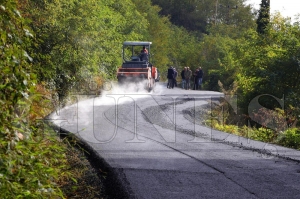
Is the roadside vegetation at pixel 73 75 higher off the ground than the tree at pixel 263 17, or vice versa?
the tree at pixel 263 17

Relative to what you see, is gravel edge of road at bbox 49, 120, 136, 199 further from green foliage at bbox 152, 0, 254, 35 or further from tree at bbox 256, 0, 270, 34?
green foliage at bbox 152, 0, 254, 35

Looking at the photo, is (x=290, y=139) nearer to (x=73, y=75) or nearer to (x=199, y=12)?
(x=73, y=75)

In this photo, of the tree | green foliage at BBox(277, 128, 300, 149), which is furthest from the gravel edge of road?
the tree

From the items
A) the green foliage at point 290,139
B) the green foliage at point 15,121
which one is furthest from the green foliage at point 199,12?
the green foliage at point 15,121

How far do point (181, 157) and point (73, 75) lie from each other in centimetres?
1705

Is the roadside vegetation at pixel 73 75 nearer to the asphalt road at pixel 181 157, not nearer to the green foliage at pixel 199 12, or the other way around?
the asphalt road at pixel 181 157

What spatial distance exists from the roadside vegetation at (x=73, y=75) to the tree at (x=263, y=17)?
21 centimetres

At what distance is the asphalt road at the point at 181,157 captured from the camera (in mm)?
8773

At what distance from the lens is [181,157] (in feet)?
39.8

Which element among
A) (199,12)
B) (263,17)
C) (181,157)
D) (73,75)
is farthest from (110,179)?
(199,12)

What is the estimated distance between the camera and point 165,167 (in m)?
10.7

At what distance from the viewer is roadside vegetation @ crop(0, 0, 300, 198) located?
215 inches

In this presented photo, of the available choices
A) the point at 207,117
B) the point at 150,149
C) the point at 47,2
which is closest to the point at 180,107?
the point at 207,117

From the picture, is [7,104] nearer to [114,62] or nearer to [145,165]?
[145,165]
